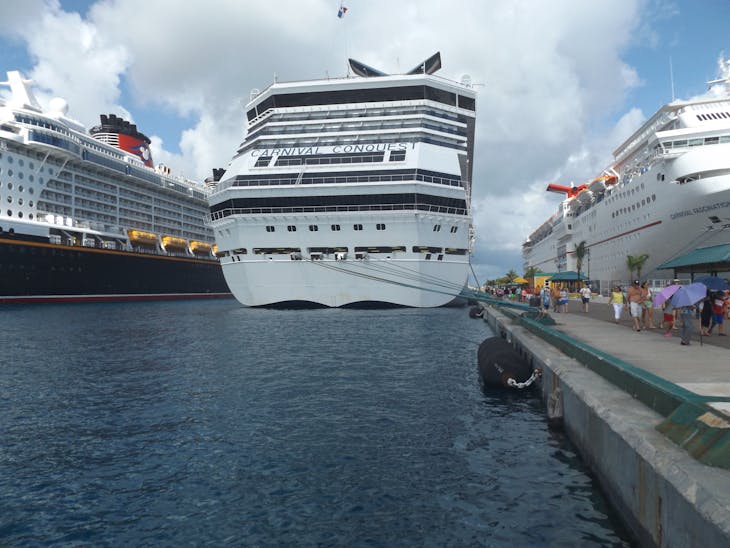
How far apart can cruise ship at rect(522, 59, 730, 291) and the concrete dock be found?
102ft

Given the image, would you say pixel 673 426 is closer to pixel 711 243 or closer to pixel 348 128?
pixel 711 243

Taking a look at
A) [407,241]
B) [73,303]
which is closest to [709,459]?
[407,241]

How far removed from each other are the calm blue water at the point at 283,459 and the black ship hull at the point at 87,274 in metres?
39.4

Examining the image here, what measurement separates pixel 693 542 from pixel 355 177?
35412 mm

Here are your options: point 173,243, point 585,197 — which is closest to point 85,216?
point 173,243

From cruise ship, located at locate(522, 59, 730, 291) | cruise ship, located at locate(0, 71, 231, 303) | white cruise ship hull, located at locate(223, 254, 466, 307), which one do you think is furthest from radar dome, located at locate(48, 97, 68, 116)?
cruise ship, located at locate(522, 59, 730, 291)

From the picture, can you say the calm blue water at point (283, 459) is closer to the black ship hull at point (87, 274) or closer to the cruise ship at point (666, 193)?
the cruise ship at point (666, 193)

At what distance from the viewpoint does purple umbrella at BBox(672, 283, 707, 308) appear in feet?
38.1

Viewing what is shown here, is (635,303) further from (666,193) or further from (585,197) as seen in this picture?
(585,197)

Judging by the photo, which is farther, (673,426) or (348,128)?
(348,128)

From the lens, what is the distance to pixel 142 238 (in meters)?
67.6

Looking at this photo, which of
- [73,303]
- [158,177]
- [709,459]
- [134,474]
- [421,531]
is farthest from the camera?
[158,177]

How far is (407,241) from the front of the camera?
119 feet

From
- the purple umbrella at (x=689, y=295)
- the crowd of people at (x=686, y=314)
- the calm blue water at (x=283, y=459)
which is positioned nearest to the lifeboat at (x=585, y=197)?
the crowd of people at (x=686, y=314)
